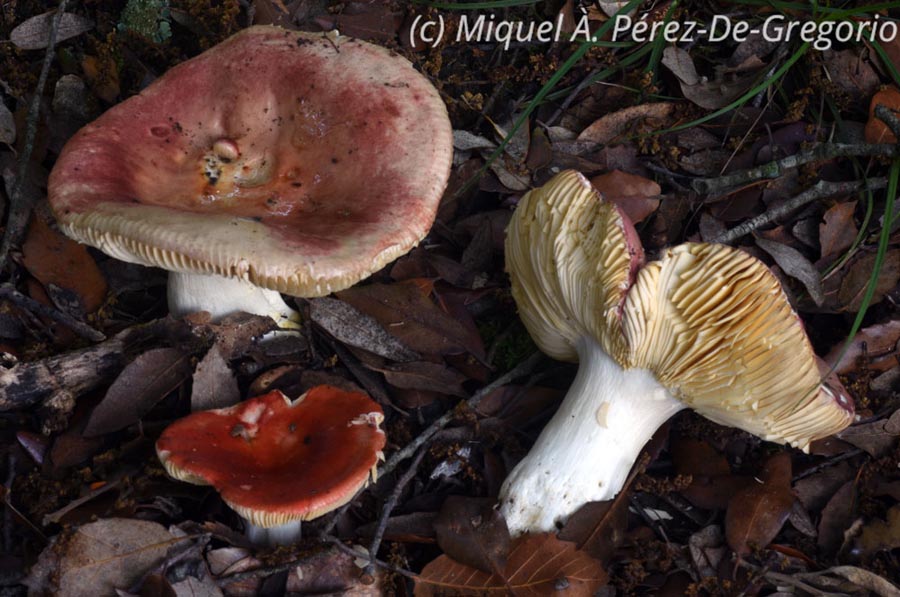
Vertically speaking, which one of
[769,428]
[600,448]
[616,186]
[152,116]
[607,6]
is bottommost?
[600,448]

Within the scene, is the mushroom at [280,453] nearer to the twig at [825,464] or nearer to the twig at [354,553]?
the twig at [354,553]

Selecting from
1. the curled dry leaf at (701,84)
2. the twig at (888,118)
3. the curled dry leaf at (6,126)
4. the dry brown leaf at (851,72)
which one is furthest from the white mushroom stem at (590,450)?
the curled dry leaf at (6,126)

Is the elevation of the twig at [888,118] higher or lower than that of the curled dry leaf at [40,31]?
lower

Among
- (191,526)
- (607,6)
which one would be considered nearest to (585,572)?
(191,526)

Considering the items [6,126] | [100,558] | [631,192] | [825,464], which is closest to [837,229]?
[631,192]

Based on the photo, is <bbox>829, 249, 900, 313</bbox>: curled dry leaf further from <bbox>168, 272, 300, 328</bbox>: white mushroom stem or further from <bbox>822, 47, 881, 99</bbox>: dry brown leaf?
<bbox>168, 272, 300, 328</bbox>: white mushroom stem

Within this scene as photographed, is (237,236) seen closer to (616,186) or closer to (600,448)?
(600,448)

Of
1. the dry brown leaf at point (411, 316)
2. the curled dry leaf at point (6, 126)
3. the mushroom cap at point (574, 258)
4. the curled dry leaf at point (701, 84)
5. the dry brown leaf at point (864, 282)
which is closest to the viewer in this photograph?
the mushroom cap at point (574, 258)
